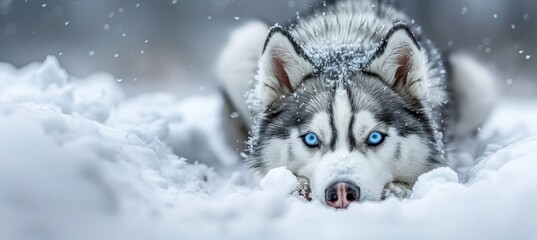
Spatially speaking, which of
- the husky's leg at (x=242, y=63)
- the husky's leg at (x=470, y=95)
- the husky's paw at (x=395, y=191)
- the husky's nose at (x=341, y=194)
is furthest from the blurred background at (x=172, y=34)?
the husky's nose at (x=341, y=194)

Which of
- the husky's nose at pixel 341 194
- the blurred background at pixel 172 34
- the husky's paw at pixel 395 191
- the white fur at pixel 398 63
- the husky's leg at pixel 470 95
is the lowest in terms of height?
the husky's nose at pixel 341 194

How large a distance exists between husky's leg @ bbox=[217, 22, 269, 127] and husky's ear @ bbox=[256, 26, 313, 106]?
853 millimetres

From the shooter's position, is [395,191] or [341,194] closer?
[341,194]

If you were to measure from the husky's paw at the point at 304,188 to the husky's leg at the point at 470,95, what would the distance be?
1.97m

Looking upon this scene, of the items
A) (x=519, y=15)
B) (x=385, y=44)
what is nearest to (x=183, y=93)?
(x=519, y=15)

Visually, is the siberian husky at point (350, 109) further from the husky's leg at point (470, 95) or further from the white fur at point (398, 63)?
the husky's leg at point (470, 95)

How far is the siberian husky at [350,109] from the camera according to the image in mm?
2900

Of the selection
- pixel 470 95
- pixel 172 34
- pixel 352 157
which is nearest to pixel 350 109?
pixel 352 157

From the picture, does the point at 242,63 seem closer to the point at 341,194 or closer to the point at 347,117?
the point at 347,117

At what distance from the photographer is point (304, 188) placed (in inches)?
117

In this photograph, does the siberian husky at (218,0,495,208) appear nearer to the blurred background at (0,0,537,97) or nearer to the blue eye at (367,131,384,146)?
the blue eye at (367,131,384,146)

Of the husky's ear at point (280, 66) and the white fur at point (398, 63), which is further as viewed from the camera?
the husky's ear at point (280, 66)

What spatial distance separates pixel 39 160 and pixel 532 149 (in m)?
1.84

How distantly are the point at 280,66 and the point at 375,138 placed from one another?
73cm
